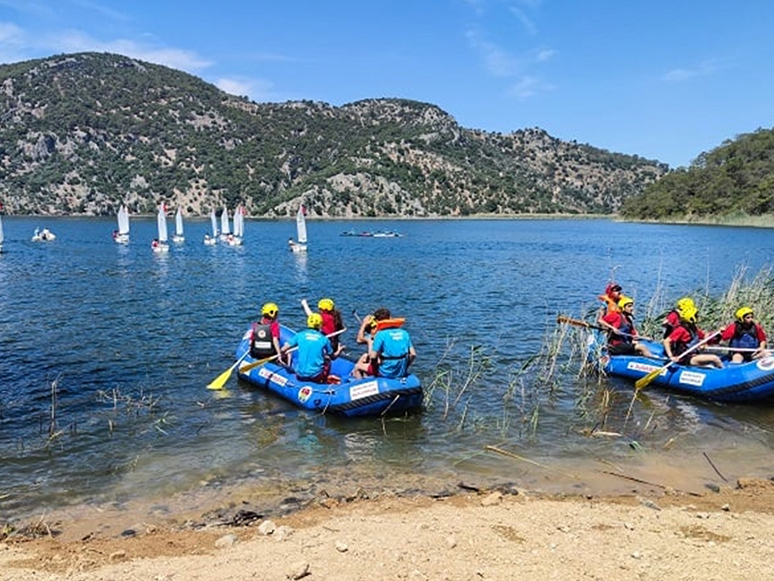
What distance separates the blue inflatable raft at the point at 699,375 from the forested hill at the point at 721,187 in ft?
289

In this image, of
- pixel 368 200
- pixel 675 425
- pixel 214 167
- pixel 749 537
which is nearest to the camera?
pixel 749 537

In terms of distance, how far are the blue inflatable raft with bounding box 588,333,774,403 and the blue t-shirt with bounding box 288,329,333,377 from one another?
20.2 feet

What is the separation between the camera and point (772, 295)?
58.3 ft

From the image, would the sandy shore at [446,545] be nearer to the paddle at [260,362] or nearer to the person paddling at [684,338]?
the paddle at [260,362]

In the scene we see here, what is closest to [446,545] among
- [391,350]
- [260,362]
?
[391,350]

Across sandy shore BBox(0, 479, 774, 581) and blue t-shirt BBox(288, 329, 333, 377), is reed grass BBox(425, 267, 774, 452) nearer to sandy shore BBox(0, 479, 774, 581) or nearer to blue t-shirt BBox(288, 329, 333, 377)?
blue t-shirt BBox(288, 329, 333, 377)

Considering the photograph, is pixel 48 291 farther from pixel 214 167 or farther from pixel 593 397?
pixel 214 167

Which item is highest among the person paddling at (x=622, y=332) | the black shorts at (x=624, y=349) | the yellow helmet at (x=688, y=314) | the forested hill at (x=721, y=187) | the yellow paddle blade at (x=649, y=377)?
the forested hill at (x=721, y=187)

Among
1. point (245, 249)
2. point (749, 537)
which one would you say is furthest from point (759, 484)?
point (245, 249)

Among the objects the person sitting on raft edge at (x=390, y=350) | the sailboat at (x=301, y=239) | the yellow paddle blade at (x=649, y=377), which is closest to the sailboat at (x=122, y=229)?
the sailboat at (x=301, y=239)

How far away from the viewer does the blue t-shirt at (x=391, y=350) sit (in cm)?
1134

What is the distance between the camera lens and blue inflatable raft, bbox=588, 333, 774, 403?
11898 mm

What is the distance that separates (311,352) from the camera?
12.1 metres

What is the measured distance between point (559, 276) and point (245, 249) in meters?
35.9
